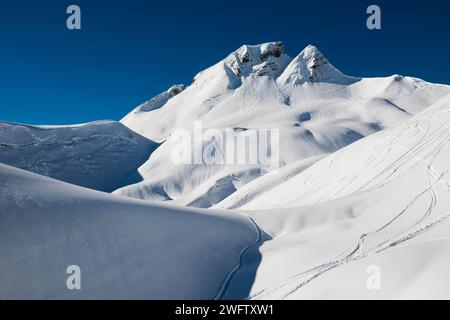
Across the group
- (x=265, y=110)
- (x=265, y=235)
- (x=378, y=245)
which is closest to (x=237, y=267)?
(x=265, y=235)

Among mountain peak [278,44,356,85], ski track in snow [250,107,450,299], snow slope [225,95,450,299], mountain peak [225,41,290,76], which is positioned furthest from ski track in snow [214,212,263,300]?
mountain peak [225,41,290,76]

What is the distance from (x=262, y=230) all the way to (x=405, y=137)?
51.8 feet

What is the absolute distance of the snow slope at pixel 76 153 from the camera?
6241 centimetres

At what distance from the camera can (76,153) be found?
6762 cm

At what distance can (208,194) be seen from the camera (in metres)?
47.3

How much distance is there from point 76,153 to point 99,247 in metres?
64.0

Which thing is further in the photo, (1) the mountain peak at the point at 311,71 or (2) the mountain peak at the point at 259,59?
(2) the mountain peak at the point at 259,59

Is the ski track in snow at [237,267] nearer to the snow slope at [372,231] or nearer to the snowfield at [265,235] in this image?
the snowfield at [265,235]

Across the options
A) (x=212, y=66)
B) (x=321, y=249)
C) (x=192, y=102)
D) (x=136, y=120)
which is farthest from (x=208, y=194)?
(x=212, y=66)

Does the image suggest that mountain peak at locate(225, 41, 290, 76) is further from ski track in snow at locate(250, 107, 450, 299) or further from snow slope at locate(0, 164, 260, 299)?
snow slope at locate(0, 164, 260, 299)

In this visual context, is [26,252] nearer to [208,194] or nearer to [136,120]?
[208,194]

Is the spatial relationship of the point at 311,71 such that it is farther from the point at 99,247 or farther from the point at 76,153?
the point at 99,247

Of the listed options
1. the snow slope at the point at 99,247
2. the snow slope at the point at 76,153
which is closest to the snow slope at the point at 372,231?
the snow slope at the point at 99,247

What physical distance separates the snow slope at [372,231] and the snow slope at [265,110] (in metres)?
27.1
